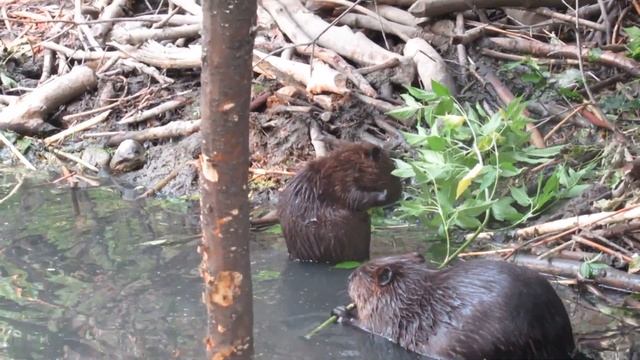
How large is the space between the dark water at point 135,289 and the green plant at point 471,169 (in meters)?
0.44

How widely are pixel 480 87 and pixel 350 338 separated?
2.63 metres

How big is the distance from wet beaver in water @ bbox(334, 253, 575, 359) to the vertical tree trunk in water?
1.13 meters

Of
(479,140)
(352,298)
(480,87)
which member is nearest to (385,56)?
(480,87)

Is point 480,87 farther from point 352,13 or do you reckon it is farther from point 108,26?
point 108,26

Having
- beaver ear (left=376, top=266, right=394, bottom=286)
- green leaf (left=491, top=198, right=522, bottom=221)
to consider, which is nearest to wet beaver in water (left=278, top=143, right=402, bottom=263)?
green leaf (left=491, top=198, right=522, bottom=221)

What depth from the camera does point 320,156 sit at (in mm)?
5020

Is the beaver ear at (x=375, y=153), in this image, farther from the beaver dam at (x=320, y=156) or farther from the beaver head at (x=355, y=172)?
the beaver dam at (x=320, y=156)

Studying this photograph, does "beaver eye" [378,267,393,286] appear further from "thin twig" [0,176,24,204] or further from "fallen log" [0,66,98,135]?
"fallen log" [0,66,98,135]

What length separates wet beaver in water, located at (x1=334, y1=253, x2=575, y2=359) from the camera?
292cm

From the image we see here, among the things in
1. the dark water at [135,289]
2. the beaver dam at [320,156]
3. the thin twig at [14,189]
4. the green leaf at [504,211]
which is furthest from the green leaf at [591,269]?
the thin twig at [14,189]

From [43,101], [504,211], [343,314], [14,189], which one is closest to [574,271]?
[504,211]

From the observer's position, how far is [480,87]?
18.3 ft

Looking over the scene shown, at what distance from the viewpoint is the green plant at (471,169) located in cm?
379

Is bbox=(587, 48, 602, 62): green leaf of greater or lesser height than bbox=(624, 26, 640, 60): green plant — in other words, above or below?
below
